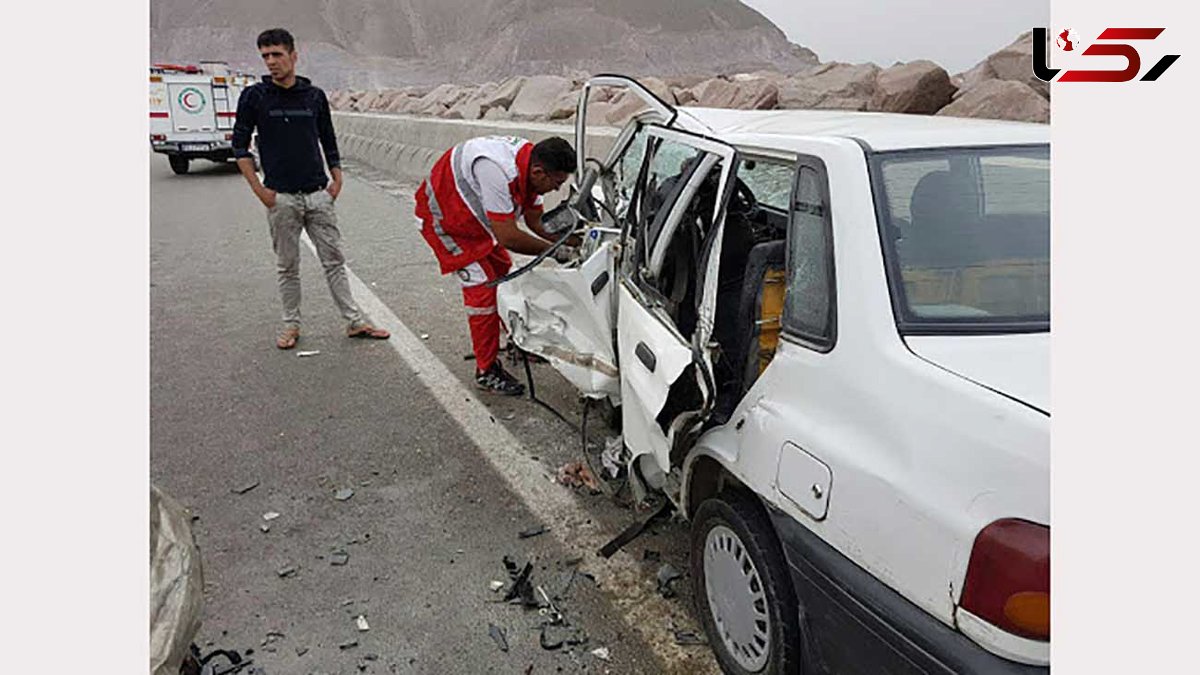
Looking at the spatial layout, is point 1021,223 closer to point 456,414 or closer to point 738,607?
point 738,607

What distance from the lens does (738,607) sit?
246cm

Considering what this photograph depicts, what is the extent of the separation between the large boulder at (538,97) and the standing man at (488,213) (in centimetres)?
1462

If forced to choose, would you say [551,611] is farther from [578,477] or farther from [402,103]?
[402,103]

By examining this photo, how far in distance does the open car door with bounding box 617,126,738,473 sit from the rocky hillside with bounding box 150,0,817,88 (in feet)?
204

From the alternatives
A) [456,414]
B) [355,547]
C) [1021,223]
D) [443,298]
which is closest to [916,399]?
[1021,223]

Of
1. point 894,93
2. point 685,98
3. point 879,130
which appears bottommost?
point 879,130

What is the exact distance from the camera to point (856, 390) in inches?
75.4

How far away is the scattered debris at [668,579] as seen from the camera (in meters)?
2.99

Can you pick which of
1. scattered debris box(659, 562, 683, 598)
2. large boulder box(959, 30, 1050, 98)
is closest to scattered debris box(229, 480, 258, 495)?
scattered debris box(659, 562, 683, 598)

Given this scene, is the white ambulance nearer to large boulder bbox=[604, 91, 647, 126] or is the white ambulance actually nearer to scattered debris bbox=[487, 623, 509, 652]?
large boulder bbox=[604, 91, 647, 126]

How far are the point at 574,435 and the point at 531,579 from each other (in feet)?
4.27

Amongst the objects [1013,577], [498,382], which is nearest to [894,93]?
[498,382]

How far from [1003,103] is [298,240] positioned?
21.4 feet

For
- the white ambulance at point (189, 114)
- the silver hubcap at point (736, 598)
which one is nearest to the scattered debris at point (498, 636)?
the silver hubcap at point (736, 598)
